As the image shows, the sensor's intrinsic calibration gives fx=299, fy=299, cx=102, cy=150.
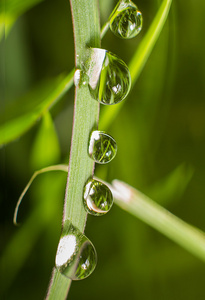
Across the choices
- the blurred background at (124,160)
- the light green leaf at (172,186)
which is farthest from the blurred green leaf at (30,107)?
the light green leaf at (172,186)

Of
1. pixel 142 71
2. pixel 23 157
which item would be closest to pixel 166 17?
pixel 142 71

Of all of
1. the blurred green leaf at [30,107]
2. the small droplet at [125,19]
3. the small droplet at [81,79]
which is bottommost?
the blurred green leaf at [30,107]

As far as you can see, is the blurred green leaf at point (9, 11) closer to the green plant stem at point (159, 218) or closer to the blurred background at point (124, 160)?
A: the blurred background at point (124, 160)

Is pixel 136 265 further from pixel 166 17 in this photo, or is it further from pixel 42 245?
pixel 166 17

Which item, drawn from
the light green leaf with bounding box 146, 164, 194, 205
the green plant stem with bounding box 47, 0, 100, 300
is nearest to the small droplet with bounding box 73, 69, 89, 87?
the green plant stem with bounding box 47, 0, 100, 300

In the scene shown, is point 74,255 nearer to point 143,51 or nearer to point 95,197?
point 95,197

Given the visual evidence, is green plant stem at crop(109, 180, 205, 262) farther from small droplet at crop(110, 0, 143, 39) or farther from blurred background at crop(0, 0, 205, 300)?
small droplet at crop(110, 0, 143, 39)
